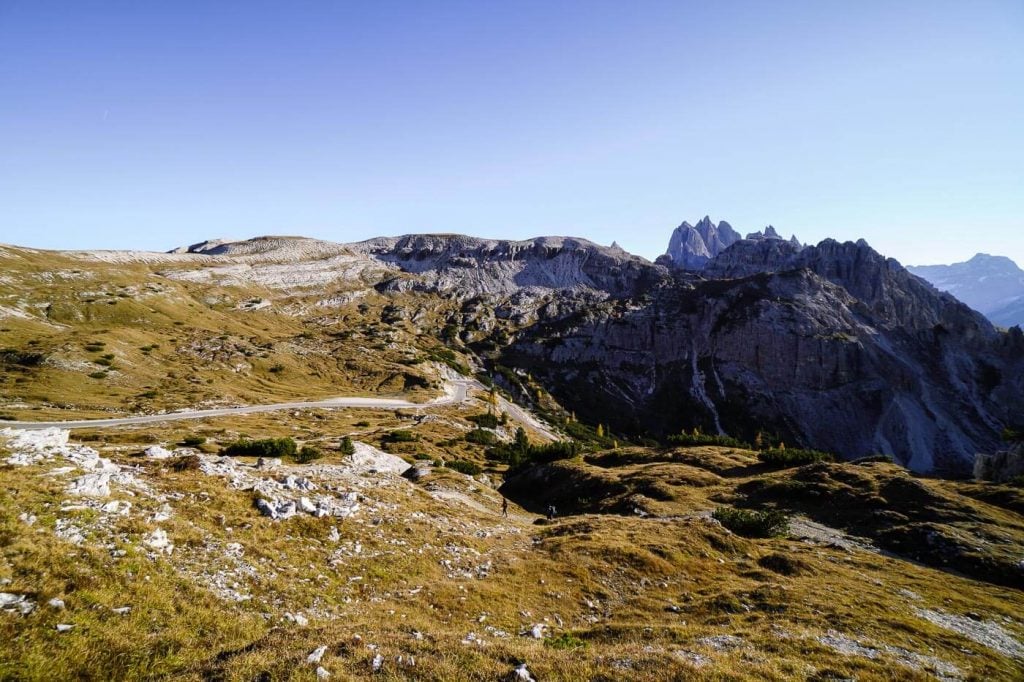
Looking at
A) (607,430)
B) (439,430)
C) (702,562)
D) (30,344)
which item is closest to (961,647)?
(702,562)

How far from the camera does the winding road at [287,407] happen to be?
60675mm

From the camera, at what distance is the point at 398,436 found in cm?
8669

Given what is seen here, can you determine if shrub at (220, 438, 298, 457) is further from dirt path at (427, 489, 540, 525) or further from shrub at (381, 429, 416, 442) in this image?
shrub at (381, 429, 416, 442)

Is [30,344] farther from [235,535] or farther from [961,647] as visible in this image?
[961,647]

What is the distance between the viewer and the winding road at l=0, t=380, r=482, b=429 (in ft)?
199

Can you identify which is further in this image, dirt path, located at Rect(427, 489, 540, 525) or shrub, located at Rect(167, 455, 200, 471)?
dirt path, located at Rect(427, 489, 540, 525)

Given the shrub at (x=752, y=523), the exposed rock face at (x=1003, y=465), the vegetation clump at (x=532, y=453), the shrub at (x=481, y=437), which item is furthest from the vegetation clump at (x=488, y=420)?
the exposed rock face at (x=1003, y=465)

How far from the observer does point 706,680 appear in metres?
12.6

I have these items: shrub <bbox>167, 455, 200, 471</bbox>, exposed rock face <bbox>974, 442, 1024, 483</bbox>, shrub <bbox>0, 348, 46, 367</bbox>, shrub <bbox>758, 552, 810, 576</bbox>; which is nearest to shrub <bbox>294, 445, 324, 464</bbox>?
shrub <bbox>167, 455, 200, 471</bbox>

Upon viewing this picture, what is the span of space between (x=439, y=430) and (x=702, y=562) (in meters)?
83.3

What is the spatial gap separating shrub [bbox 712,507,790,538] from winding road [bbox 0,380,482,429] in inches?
3091

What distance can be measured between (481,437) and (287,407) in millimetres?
45953

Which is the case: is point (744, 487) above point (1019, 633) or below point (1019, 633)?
below

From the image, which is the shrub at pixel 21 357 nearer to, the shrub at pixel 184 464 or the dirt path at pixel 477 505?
the shrub at pixel 184 464
